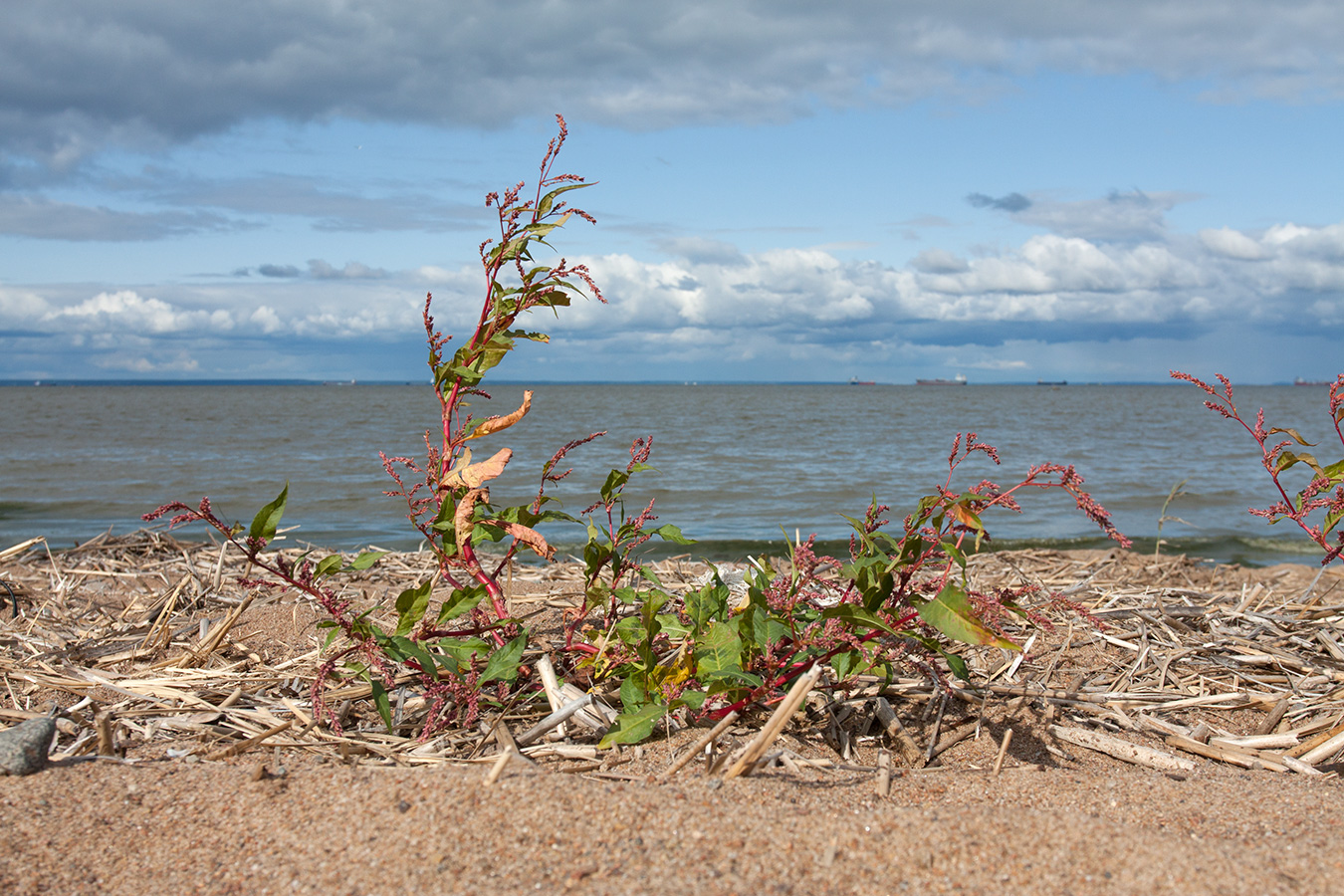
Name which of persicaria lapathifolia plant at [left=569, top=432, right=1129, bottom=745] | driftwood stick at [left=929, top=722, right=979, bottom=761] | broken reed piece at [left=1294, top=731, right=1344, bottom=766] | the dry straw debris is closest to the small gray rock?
the dry straw debris

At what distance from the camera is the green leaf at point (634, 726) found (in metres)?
2.53

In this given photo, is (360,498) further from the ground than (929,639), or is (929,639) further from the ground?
(929,639)

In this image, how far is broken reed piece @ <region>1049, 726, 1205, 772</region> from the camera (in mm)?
2713

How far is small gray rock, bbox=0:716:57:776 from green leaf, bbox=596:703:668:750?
163 cm

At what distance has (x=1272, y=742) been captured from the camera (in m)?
2.84

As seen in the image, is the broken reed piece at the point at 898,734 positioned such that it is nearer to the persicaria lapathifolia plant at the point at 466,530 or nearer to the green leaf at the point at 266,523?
the persicaria lapathifolia plant at the point at 466,530

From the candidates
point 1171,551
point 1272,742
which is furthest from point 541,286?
point 1171,551

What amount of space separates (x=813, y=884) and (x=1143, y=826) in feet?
3.21

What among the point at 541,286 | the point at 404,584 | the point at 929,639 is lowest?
the point at 404,584

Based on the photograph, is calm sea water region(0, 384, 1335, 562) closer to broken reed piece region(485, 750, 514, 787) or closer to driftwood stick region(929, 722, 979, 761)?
driftwood stick region(929, 722, 979, 761)

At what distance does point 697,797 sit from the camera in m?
2.19

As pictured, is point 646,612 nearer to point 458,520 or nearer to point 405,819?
point 458,520

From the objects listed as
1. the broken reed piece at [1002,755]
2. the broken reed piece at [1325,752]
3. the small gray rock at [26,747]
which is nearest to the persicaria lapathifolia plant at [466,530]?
the small gray rock at [26,747]

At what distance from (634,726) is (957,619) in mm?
1029
